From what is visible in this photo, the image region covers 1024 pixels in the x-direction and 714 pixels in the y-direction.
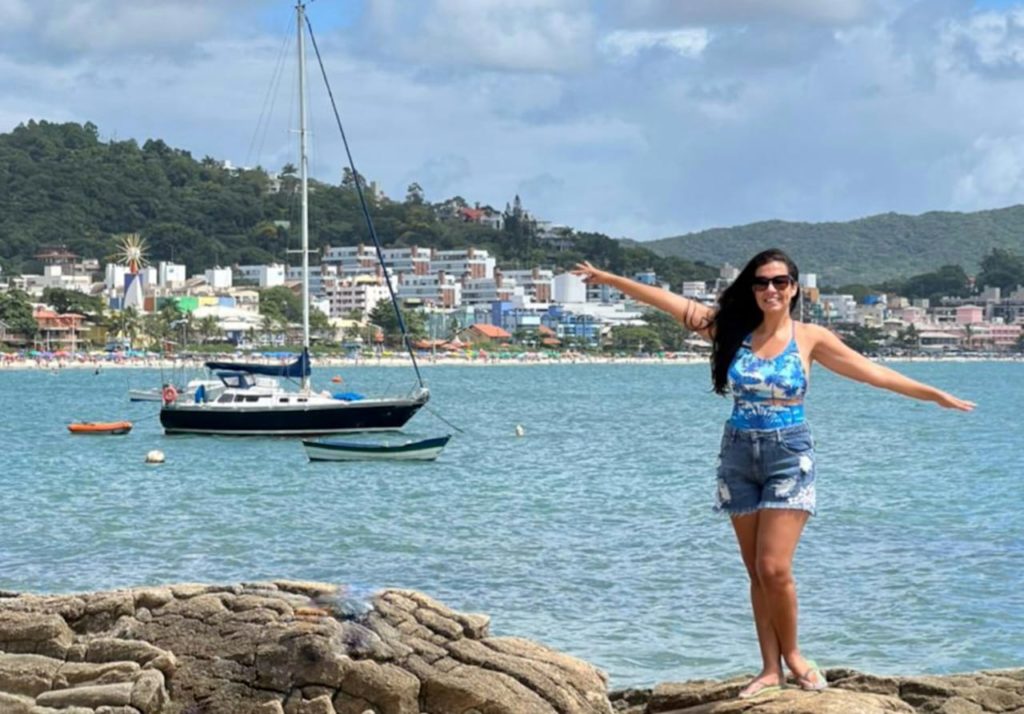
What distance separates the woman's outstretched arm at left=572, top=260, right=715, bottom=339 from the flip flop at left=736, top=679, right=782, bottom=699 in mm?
1184

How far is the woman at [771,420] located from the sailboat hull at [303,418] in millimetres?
35418

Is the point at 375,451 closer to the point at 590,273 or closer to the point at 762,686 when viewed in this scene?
the point at 590,273

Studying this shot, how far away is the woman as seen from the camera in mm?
5418

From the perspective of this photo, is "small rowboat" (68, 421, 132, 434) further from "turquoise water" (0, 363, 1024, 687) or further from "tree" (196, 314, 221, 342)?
"tree" (196, 314, 221, 342)

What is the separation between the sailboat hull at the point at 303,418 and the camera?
40.7 metres

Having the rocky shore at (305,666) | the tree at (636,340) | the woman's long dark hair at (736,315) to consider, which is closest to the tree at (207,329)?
the tree at (636,340)

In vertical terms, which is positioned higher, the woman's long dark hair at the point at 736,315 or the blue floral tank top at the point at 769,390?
the woman's long dark hair at the point at 736,315

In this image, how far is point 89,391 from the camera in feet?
288

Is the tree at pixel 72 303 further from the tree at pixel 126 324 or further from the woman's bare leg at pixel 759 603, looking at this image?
the woman's bare leg at pixel 759 603

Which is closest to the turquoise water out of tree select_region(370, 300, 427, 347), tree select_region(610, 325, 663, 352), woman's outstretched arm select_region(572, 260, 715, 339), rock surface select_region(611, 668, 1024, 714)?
rock surface select_region(611, 668, 1024, 714)

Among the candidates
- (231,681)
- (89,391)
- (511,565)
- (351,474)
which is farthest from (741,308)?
(89,391)

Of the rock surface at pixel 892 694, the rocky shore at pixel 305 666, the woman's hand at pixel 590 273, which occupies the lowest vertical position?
the rock surface at pixel 892 694

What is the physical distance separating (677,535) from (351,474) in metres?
12.3

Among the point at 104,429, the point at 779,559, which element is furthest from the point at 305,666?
the point at 104,429
